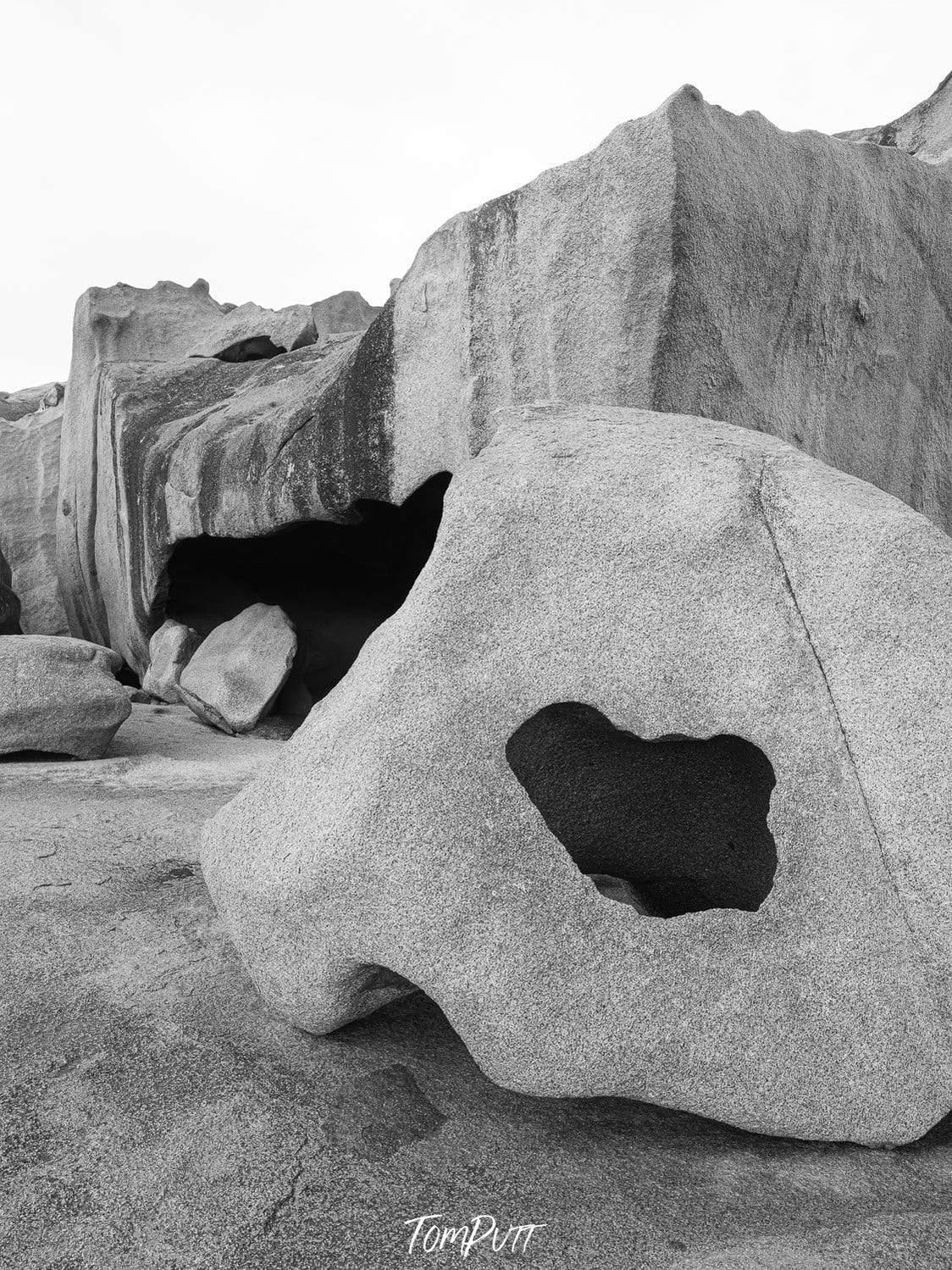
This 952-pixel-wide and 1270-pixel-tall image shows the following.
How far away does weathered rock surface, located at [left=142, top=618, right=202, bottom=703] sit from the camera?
21.4 feet

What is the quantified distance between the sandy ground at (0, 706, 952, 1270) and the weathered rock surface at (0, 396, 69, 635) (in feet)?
22.3

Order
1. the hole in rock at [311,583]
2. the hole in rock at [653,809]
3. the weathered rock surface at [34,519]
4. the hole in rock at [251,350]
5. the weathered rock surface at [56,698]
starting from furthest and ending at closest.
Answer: the weathered rock surface at [34,519]
the hole in rock at [251,350]
the hole in rock at [311,583]
the weathered rock surface at [56,698]
the hole in rock at [653,809]

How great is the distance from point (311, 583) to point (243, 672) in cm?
108

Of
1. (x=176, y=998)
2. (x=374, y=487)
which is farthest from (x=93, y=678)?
(x=176, y=998)

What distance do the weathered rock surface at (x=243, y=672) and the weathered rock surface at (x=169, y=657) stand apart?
255 millimetres

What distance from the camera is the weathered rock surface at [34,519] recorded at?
8609mm

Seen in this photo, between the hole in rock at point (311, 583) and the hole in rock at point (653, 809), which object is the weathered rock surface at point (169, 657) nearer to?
the hole in rock at point (311, 583)

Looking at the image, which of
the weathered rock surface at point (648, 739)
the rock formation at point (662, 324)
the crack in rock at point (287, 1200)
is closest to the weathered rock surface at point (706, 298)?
the rock formation at point (662, 324)

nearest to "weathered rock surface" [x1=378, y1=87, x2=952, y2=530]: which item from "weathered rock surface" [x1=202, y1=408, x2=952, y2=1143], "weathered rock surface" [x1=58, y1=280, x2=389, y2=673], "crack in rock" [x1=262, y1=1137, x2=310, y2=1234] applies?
"weathered rock surface" [x1=58, y1=280, x2=389, y2=673]

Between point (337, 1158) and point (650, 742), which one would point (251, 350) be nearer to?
point (650, 742)

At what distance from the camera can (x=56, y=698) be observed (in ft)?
15.3

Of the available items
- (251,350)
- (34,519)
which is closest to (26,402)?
(34,519)

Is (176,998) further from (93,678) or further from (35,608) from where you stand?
(35,608)

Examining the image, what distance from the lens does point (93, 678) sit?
4.83 m
